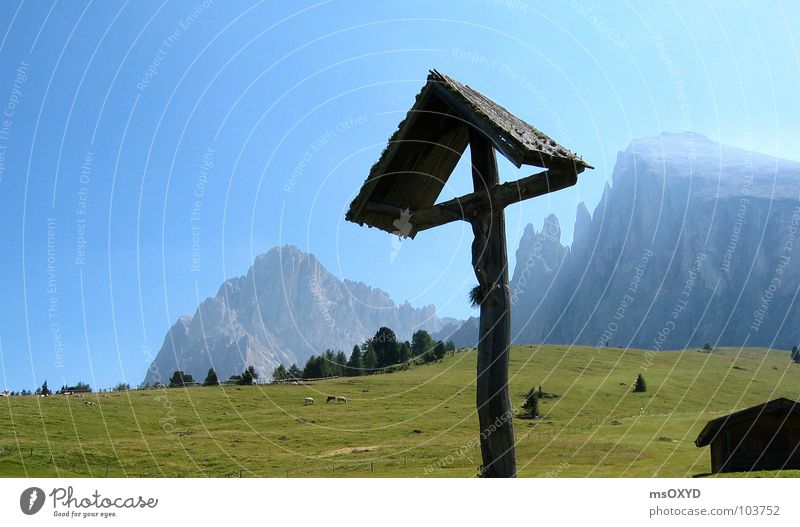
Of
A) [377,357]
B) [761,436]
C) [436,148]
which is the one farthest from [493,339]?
[377,357]

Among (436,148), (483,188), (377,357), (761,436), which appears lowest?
(761,436)

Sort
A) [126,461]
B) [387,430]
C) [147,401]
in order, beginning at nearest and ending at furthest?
[126,461], [387,430], [147,401]

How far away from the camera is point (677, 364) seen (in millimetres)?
186000

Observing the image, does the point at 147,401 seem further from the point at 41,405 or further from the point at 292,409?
the point at 292,409

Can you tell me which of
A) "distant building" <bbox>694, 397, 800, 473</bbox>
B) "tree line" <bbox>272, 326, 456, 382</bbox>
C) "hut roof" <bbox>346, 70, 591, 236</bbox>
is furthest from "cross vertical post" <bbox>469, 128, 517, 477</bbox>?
"tree line" <bbox>272, 326, 456, 382</bbox>

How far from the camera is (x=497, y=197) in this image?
343 inches

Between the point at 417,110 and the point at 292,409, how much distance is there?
123114mm

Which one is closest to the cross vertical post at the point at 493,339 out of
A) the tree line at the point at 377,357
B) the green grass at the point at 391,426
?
the green grass at the point at 391,426

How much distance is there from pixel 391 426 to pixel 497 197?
105 metres

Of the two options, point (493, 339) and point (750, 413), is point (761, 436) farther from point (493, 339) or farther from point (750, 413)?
point (493, 339)

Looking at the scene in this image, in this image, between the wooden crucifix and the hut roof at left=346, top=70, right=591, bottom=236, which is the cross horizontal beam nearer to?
the wooden crucifix

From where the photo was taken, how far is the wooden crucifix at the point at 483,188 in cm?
831

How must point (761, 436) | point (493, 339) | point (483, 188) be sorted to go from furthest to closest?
point (761, 436), point (483, 188), point (493, 339)

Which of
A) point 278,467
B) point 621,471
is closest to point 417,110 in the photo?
point 621,471
